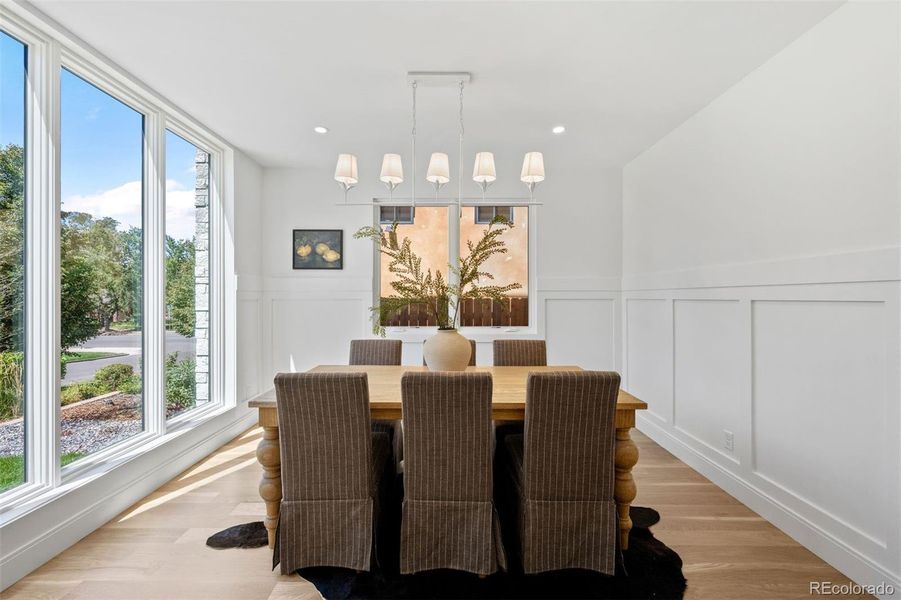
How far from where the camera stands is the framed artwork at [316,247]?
4.36 m

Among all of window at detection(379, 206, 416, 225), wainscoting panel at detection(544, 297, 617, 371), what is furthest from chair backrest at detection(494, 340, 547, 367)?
window at detection(379, 206, 416, 225)

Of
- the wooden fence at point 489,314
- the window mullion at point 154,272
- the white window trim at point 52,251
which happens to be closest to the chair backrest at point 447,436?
the white window trim at point 52,251

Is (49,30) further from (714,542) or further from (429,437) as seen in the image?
(714,542)

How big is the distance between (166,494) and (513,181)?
369 centimetres

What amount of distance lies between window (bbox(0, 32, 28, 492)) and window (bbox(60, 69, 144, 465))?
19 centimetres

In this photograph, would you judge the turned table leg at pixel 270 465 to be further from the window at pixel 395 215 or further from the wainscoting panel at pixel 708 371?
the window at pixel 395 215

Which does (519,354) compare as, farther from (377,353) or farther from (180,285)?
(180,285)

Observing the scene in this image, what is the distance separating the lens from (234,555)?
206cm

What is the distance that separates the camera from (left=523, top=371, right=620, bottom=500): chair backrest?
5.73 feet

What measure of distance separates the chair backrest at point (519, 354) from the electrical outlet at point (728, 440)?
1161mm

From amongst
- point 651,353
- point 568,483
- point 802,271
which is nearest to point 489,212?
point 651,353

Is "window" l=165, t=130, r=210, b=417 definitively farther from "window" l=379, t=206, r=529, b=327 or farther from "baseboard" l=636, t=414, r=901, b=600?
"baseboard" l=636, t=414, r=901, b=600

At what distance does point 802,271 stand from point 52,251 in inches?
141

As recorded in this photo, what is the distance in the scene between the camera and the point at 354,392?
1.78 metres
